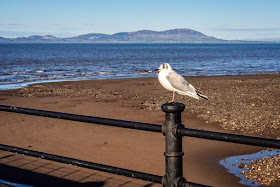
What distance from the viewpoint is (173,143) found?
2.41 meters

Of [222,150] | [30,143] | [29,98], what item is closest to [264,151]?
[222,150]

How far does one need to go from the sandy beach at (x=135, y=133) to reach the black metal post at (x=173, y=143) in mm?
5436

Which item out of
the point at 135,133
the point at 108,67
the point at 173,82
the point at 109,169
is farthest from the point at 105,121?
the point at 108,67

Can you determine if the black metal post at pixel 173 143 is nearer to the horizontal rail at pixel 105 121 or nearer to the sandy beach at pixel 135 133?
the horizontal rail at pixel 105 121

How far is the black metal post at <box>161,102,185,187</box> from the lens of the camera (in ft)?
7.86

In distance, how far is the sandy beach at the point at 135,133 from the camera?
875 centimetres

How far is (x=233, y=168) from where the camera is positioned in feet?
29.1

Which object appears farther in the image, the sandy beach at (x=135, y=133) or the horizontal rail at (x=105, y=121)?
the sandy beach at (x=135, y=133)

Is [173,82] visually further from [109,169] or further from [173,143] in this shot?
[173,143]

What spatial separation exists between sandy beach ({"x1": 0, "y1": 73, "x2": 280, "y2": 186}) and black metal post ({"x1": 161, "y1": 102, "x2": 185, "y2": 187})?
214 inches

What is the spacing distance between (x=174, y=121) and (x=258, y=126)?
439 inches

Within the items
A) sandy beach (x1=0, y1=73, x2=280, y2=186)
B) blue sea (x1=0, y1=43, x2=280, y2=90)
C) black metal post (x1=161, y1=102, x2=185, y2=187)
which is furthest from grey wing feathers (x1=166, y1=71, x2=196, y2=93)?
blue sea (x1=0, y1=43, x2=280, y2=90)

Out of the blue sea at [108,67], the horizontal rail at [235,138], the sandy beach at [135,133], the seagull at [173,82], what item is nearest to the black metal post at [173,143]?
the horizontal rail at [235,138]

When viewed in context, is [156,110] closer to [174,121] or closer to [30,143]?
[30,143]
